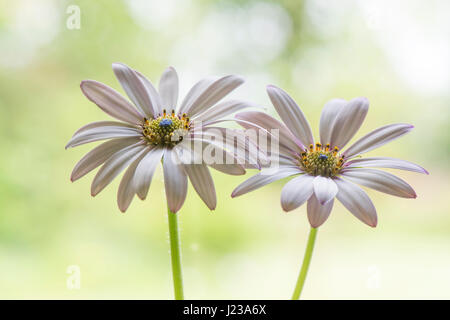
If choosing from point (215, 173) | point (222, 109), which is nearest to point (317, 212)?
point (222, 109)

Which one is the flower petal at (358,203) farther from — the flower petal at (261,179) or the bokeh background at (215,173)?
the bokeh background at (215,173)

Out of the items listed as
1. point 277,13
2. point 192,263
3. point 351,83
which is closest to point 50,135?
point 192,263

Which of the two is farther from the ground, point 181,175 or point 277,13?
point 277,13

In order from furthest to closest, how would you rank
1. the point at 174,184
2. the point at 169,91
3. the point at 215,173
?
the point at 215,173 < the point at 169,91 < the point at 174,184

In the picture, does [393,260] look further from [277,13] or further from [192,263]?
[277,13]

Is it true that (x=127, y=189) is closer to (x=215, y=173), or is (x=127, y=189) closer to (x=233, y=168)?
(x=233, y=168)

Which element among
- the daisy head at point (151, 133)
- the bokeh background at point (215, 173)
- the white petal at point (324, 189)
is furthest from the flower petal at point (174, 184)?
the bokeh background at point (215, 173)

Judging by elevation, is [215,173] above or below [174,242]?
above
